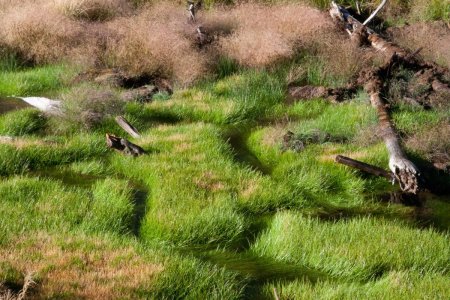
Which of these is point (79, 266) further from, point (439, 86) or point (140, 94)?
point (439, 86)

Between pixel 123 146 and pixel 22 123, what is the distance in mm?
1917

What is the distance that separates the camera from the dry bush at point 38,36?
13.3 meters

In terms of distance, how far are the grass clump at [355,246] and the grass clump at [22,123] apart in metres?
4.67

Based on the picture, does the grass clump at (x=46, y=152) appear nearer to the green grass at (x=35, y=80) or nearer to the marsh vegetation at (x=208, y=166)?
the marsh vegetation at (x=208, y=166)

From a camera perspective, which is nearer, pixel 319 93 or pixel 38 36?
pixel 319 93

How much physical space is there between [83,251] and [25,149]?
10.5 feet

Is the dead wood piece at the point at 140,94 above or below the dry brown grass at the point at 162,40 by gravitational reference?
below

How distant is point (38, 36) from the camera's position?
529 inches

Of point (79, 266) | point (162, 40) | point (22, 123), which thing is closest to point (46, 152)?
point (22, 123)

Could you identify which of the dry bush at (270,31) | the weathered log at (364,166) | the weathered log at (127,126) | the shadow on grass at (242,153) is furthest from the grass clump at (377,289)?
the dry bush at (270,31)

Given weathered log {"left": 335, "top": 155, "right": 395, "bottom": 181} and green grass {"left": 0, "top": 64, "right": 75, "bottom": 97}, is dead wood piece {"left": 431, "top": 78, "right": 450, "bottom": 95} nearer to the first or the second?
weathered log {"left": 335, "top": 155, "right": 395, "bottom": 181}

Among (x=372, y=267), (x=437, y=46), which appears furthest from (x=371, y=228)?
(x=437, y=46)

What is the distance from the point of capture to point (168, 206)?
6668mm

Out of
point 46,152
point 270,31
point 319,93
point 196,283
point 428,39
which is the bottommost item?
point 46,152
